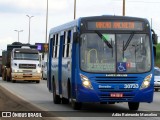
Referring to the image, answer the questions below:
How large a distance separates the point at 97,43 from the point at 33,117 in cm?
348

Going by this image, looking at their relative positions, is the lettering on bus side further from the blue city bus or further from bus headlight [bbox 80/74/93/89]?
bus headlight [bbox 80/74/93/89]

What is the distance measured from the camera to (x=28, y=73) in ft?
166

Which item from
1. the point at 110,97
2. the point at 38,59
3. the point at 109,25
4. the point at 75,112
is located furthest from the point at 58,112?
the point at 38,59

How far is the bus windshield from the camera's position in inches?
749

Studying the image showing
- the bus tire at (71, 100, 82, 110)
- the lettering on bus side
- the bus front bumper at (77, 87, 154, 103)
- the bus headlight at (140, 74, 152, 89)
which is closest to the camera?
the bus front bumper at (77, 87, 154, 103)

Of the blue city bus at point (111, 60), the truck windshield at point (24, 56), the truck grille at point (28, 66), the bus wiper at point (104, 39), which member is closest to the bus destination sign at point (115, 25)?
the blue city bus at point (111, 60)

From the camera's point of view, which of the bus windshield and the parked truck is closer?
the bus windshield

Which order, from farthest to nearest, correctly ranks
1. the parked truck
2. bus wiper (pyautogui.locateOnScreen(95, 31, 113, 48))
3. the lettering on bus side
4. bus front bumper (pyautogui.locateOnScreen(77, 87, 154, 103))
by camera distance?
the parked truck
the lettering on bus side
bus wiper (pyautogui.locateOnScreen(95, 31, 113, 48))
bus front bumper (pyautogui.locateOnScreen(77, 87, 154, 103))

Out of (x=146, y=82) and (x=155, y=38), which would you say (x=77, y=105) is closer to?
(x=146, y=82)

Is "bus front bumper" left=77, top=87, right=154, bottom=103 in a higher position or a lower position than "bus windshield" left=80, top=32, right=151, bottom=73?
lower

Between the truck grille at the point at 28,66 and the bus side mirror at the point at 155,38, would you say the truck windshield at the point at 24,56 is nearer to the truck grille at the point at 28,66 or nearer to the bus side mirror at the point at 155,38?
the truck grille at the point at 28,66

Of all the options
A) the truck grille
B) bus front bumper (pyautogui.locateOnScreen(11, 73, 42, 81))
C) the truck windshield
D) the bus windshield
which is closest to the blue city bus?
the bus windshield

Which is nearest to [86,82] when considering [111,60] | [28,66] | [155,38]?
[111,60]

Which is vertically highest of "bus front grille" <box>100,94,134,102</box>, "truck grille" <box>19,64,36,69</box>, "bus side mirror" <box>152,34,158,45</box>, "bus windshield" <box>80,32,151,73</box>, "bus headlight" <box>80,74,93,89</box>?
"bus side mirror" <box>152,34,158,45</box>
